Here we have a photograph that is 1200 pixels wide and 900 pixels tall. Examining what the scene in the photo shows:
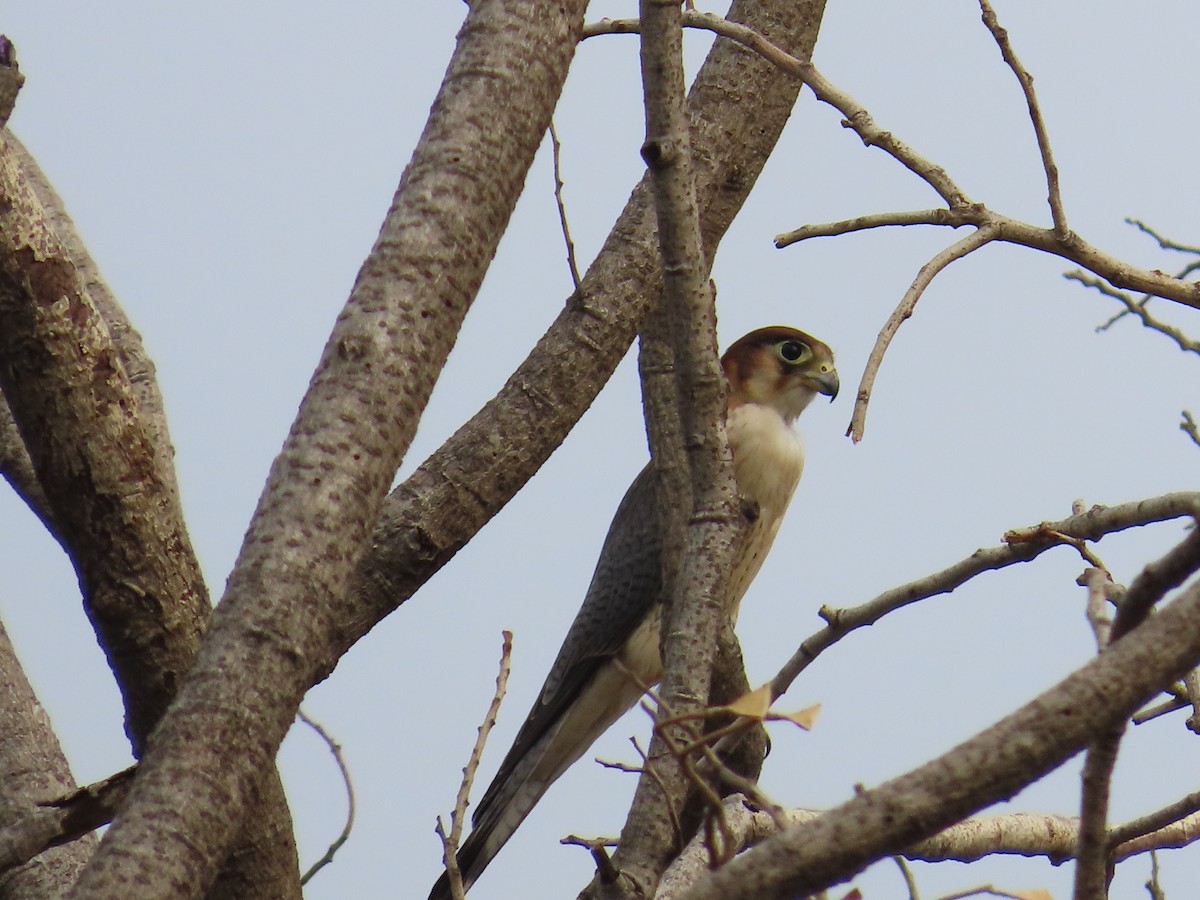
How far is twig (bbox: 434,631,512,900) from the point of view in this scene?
2.27 metres

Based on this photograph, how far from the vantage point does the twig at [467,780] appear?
2.27 metres

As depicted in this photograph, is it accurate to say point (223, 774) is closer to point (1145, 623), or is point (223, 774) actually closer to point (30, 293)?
point (30, 293)

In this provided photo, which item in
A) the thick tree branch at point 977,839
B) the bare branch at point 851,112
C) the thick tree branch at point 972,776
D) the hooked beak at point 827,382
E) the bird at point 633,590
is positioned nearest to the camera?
the thick tree branch at point 972,776

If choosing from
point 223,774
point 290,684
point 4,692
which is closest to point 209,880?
point 223,774

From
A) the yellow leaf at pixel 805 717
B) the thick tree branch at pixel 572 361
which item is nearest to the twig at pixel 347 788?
the thick tree branch at pixel 572 361

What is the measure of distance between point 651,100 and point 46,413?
36.2 inches

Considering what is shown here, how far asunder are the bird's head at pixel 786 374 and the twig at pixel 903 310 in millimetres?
2877

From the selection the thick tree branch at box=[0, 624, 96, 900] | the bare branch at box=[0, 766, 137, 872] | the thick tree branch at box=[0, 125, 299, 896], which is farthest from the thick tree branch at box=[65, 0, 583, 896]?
the thick tree branch at box=[0, 624, 96, 900]

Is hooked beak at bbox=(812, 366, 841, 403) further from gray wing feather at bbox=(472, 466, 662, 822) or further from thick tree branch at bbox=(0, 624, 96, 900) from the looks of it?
thick tree branch at bbox=(0, 624, 96, 900)

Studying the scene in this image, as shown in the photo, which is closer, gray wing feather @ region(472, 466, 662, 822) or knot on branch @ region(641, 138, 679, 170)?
knot on branch @ region(641, 138, 679, 170)

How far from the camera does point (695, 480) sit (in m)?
2.16

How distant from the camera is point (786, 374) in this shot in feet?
17.2

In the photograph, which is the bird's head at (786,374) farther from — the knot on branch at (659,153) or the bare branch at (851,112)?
the knot on branch at (659,153)

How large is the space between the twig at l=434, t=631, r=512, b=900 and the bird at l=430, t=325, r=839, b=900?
1947 millimetres
